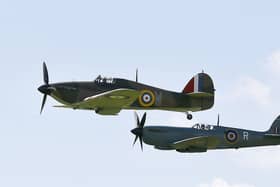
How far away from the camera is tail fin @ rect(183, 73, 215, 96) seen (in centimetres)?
4159

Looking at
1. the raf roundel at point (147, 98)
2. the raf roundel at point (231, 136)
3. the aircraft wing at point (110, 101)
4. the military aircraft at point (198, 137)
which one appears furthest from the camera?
the raf roundel at point (231, 136)

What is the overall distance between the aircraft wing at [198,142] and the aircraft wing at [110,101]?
4.36m

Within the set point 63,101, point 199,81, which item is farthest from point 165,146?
point 63,101

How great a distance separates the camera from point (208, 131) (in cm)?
4253

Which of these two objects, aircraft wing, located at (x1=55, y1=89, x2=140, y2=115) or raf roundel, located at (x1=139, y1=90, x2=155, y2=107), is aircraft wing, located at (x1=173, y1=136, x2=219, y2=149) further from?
aircraft wing, located at (x1=55, y1=89, x2=140, y2=115)

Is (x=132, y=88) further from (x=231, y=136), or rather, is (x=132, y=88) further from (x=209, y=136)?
(x=231, y=136)

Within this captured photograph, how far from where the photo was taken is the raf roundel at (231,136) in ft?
139

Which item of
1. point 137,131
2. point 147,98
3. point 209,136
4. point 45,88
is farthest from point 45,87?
point 209,136

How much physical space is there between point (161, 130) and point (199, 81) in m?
3.26

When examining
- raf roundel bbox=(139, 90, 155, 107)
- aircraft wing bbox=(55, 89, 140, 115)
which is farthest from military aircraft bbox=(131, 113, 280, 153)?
aircraft wing bbox=(55, 89, 140, 115)

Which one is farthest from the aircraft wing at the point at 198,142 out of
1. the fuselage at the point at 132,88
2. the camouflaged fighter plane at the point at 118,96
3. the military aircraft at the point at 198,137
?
the fuselage at the point at 132,88

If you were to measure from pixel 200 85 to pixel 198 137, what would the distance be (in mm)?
2727

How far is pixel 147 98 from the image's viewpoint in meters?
39.7

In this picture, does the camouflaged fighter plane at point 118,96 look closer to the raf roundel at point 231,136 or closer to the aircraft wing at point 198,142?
the aircraft wing at point 198,142
